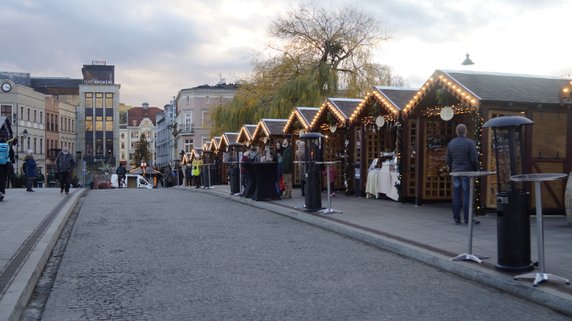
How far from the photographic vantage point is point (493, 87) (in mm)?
13898

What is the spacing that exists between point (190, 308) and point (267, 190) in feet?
42.1

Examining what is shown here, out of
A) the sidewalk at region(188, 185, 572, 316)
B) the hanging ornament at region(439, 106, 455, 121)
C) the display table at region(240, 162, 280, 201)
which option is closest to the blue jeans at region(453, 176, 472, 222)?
the sidewalk at region(188, 185, 572, 316)

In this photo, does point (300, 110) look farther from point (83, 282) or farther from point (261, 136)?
point (83, 282)

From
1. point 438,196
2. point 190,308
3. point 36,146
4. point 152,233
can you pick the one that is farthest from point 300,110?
point 36,146

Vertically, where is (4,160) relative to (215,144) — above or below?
below

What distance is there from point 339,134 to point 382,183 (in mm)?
4922

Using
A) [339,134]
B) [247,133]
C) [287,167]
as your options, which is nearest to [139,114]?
[247,133]

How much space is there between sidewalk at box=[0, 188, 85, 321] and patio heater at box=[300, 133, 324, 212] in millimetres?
5548

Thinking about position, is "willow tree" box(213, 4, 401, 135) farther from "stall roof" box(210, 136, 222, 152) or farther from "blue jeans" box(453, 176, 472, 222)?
"blue jeans" box(453, 176, 472, 222)

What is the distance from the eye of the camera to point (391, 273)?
766 centimetres

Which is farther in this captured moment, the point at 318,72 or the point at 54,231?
the point at 318,72

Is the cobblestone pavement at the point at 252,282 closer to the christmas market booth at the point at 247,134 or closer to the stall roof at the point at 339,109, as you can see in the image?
the stall roof at the point at 339,109

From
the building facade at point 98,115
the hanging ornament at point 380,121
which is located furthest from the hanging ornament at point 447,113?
the building facade at point 98,115

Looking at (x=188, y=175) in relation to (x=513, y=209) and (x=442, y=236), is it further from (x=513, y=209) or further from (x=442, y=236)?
(x=513, y=209)
